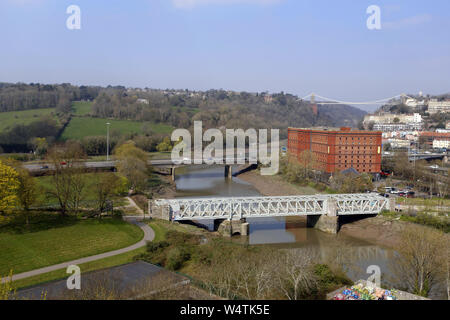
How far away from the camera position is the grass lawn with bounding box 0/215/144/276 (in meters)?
21.9

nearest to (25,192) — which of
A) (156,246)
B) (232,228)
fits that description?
(156,246)

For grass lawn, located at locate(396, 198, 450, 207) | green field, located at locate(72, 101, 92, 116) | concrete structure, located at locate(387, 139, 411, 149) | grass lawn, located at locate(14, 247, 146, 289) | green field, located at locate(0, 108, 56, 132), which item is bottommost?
grass lawn, located at locate(14, 247, 146, 289)

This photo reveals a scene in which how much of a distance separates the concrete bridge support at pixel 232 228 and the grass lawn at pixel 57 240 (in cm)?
759

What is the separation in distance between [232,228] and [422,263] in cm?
1612

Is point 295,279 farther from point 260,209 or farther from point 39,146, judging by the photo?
point 39,146

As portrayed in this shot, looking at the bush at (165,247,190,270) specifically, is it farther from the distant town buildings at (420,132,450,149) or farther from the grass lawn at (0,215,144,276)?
the distant town buildings at (420,132,450,149)

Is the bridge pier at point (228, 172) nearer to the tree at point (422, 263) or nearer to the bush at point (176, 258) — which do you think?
the bush at point (176, 258)

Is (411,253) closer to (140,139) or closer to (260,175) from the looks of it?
(260,175)

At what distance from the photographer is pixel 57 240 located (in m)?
25.1

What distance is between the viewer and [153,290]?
15.6 meters

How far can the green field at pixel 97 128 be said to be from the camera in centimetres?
8534

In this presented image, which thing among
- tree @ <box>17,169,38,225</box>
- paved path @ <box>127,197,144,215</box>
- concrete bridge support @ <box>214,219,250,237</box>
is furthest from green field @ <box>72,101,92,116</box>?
concrete bridge support @ <box>214,219,250,237</box>

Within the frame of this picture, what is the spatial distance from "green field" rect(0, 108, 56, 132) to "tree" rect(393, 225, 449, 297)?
75.0 metres

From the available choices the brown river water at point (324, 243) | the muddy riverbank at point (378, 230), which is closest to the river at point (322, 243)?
the brown river water at point (324, 243)
